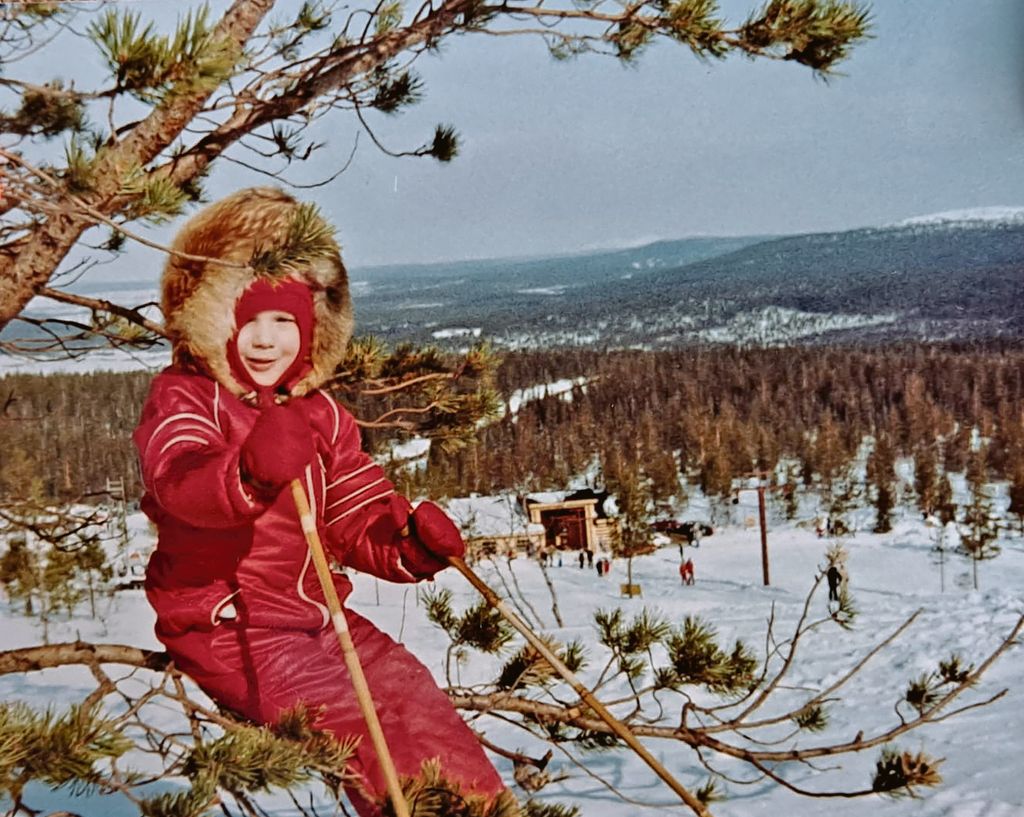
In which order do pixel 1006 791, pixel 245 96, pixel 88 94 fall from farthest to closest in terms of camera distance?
pixel 1006 791
pixel 245 96
pixel 88 94

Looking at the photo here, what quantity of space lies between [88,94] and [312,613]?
48 cm

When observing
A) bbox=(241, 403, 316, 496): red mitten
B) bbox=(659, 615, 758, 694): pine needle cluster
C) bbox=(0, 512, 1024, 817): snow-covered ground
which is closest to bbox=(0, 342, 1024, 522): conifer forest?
bbox=(0, 512, 1024, 817): snow-covered ground

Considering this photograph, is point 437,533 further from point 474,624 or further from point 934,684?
point 934,684

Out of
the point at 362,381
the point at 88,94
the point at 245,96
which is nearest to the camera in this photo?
the point at 88,94

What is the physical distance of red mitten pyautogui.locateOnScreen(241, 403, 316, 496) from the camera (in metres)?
0.63

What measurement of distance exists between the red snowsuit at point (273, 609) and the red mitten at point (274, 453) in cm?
8

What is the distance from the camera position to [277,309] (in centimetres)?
80

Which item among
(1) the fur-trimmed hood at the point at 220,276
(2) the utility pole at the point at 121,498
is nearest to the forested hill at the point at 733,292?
(1) the fur-trimmed hood at the point at 220,276

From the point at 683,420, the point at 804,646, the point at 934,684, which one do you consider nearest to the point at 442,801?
the point at 934,684

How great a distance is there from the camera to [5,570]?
155cm

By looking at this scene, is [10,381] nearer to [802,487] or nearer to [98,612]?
[98,612]

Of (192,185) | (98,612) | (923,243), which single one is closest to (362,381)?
(192,185)

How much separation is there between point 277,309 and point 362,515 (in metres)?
0.22

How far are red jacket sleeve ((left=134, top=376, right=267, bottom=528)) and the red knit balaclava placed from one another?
0.11 feet
